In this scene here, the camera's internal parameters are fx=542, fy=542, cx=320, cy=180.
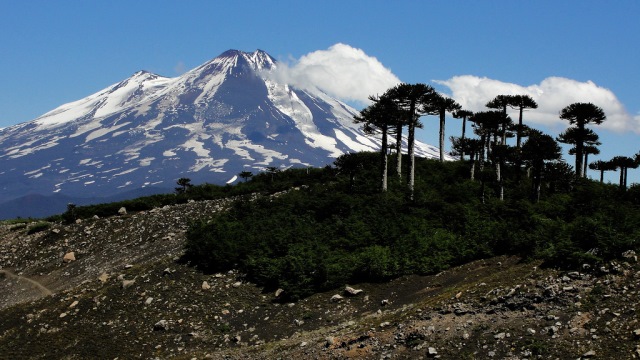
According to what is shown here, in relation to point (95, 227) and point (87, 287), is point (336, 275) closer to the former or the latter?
point (87, 287)

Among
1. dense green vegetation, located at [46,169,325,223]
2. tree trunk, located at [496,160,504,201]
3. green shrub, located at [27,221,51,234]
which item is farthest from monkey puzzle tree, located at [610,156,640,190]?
green shrub, located at [27,221,51,234]

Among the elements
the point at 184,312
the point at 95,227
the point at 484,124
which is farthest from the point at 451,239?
the point at 95,227

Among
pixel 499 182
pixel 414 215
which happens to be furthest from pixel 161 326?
pixel 499 182

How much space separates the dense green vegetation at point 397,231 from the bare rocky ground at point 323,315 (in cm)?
76

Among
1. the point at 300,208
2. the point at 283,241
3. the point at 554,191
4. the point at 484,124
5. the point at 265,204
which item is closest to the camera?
the point at 283,241

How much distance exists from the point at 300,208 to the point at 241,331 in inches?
544

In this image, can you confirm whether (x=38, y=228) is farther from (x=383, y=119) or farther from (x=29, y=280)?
(x=383, y=119)

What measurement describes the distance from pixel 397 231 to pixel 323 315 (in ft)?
26.0

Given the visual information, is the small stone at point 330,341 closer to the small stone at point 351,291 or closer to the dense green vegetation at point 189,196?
the small stone at point 351,291

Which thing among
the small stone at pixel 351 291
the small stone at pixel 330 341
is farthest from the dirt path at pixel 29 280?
the small stone at pixel 330 341

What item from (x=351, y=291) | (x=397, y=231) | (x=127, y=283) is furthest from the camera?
(x=397, y=231)

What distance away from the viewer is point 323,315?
66.4ft

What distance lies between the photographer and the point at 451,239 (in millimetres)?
24984

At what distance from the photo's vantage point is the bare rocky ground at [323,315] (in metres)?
14.6
